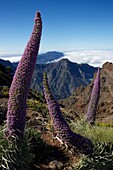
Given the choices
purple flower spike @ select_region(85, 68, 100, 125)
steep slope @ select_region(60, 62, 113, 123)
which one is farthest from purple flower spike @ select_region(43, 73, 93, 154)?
steep slope @ select_region(60, 62, 113, 123)

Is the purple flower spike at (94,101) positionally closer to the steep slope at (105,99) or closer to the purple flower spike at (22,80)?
the purple flower spike at (22,80)

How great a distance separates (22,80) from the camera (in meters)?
6.41

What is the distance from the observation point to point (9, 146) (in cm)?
Answer: 696

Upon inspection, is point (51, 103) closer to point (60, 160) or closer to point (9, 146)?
point (9, 146)

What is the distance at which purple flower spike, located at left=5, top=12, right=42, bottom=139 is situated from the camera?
6.31m

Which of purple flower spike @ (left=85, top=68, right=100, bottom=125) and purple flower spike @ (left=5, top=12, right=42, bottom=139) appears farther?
purple flower spike @ (left=85, top=68, right=100, bottom=125)

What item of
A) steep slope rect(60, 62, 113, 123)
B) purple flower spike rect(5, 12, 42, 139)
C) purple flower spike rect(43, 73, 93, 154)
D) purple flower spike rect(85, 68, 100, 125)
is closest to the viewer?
purple flower spike rect(5, 12, 42, 139)

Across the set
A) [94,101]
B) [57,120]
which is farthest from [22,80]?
[94,101]

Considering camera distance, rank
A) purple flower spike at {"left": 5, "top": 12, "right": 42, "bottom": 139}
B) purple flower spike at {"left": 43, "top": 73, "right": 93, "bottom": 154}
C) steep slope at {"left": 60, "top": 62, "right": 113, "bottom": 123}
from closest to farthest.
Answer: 1. purple flower spike at {"left": 5, "top": 12, "right": 42, "bottom": 139}
2. purple flower spike at {"left": 43, "top": 73, "right": 93, "bottom": 154}
3. steep slope at {"left": 60, "top": 62, "right": 113, "bottom": 123}

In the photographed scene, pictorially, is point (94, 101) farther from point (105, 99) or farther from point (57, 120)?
point (105, 99)

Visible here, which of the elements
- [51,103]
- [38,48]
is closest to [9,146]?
[51,103]

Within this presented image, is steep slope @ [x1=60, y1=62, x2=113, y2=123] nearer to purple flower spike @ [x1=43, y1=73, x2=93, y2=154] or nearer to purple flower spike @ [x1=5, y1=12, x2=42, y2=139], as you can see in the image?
purple flower spike @ [x1=43, y1=73, x2=93, y2=154]

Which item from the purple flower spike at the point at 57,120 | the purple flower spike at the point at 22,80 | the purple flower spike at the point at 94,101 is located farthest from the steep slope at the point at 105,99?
the purple flower spike at the point at 22,80

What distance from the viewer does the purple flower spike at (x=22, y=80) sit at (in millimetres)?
6309
